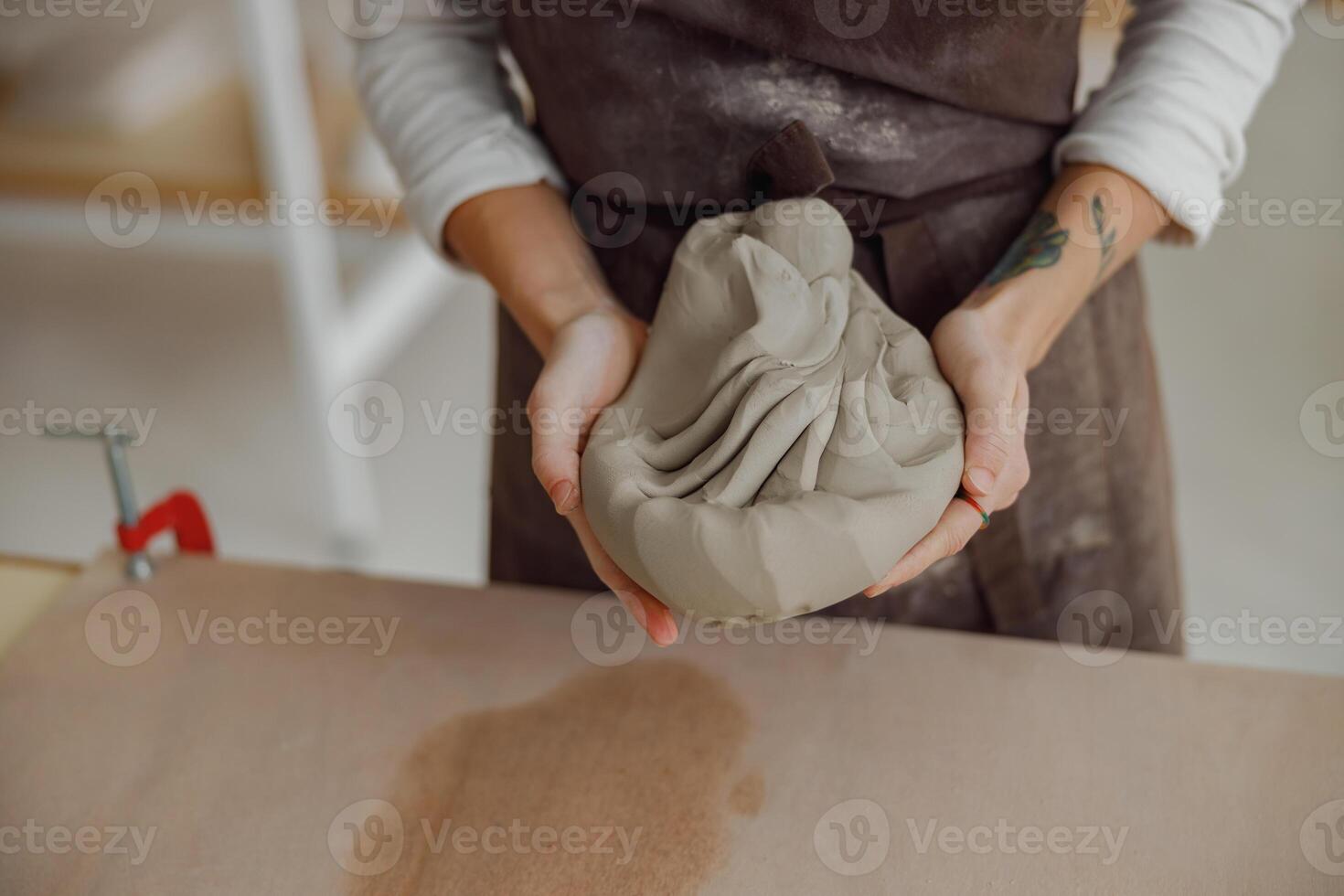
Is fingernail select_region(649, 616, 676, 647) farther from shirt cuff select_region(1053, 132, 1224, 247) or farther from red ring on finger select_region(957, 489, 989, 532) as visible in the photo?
shirt cuff select_region(1053, 132, 1224, 247)

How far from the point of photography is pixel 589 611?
41.9 inches

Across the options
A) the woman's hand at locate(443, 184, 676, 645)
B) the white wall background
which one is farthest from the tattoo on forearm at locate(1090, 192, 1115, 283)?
the white wall background

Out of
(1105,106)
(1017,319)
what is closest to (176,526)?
(1017,319)

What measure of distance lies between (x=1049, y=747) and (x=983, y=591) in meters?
0.21

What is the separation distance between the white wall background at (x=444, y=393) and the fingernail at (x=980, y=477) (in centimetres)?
153

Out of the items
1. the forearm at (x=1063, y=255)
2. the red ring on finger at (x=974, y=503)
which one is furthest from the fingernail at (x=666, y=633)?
the forearm at (x=1063, y=255)

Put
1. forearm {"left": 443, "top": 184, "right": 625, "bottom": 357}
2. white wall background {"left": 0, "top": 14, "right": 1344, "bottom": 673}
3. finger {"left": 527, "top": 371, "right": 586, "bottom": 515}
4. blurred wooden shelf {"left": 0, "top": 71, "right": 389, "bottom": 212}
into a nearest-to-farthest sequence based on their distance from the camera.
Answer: finger {"left": 527, "top": 371, "right": 586, "bottom": 515}, forearm {"left": 443, "top": 184, "right": 625, "bottom": 357}, white wall background {"left": 0, "top": 14, "right": 1344, "bottom": 673}, blurred wooden shelf {"left": 0, "top": 71, "right": 389, "bottom": 212}

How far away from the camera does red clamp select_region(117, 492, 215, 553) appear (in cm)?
110

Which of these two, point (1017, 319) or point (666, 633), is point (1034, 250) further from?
point (666, 633)

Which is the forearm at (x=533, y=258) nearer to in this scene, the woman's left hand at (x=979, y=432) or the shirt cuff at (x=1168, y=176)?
the woman's left hand at (x=979, y=432)

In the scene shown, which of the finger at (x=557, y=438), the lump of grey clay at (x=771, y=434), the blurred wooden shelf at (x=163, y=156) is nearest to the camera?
the lump of grey clay at (x=771, y=434)

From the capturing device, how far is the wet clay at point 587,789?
0.82 metres

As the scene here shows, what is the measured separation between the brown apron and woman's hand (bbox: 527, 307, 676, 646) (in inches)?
4.7

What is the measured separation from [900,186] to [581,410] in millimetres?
342
